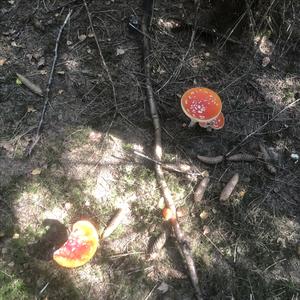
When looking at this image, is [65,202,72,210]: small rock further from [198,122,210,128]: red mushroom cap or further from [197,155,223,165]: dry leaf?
[198,122,210,128]: red mushroom cap

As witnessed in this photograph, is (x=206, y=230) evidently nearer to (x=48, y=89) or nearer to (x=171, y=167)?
(x=171, y=167)

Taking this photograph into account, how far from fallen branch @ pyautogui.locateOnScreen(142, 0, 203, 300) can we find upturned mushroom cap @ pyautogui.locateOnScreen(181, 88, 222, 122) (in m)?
0.47

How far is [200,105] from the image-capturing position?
4.43 meters

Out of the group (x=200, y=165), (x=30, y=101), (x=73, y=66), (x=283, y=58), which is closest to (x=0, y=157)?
(x=30, y=101)

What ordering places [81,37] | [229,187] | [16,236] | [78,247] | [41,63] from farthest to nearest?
[81,37] < [41,63] < [229,187] < [16,236] < [78,247]

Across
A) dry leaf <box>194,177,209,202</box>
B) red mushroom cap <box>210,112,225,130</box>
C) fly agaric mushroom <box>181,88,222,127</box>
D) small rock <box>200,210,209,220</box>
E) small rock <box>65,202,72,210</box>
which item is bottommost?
small rock <box>200,210,209,220</box>

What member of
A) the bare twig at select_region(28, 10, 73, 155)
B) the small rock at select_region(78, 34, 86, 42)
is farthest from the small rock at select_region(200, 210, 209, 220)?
the small rock at select_region(78, 34, 86, 42)

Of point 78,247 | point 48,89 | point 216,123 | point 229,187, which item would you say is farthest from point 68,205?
point 216,123

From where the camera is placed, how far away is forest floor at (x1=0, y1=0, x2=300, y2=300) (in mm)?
3809

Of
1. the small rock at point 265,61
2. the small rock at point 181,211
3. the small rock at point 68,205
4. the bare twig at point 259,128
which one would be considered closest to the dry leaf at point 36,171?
the small rock at point 68,205

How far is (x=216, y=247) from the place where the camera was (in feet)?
13.2

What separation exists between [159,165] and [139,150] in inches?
13.8

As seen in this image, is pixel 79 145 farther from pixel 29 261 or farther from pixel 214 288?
pixel 214 288

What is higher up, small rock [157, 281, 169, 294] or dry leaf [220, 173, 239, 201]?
dry leaf [220, 173, 239, 201]
